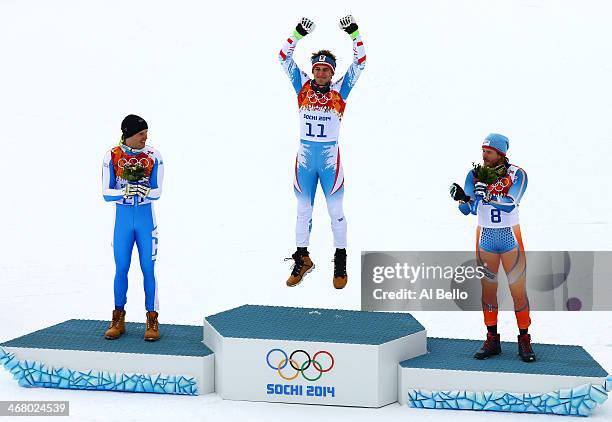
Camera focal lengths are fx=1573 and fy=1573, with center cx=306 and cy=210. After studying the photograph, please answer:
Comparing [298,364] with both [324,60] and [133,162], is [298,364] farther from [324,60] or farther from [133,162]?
[324,60]

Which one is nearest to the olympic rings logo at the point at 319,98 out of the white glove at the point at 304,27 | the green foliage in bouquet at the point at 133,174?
the white glove at the point at 304,27

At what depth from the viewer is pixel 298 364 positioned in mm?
15586

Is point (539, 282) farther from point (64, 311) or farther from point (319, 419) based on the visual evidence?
point (64, 311)

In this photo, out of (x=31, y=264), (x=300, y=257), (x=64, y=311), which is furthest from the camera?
(x=31, y=264)

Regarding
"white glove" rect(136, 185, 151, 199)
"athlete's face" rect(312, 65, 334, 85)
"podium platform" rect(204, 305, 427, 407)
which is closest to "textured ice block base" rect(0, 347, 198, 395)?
"podium platform" rect(204, 305, 427, 407)

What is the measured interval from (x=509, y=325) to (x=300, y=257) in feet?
12.4

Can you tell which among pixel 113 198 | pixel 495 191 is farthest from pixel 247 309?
pixel 495 191

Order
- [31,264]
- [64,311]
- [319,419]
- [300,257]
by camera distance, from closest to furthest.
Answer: [319,419]
[300,257]
[64,311]
[31,264]

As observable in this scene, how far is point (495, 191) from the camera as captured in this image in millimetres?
15641

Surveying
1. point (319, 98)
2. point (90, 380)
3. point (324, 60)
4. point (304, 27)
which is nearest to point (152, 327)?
point (90, 380)

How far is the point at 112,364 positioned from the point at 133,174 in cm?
194

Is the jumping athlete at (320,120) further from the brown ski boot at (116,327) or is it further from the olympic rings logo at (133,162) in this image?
the brown ski boot at (116,327)

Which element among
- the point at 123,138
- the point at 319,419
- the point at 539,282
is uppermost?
the point at 123,138

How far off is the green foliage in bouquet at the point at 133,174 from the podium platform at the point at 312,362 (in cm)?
171
